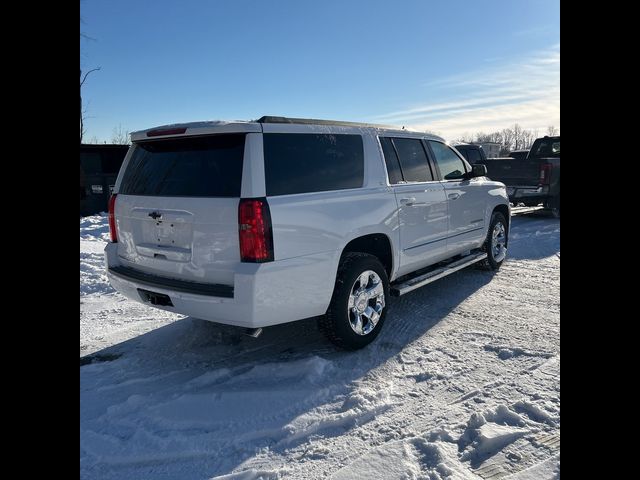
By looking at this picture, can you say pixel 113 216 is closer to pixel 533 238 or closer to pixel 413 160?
pixel 413 160

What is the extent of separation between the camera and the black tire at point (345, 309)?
3.77 meters

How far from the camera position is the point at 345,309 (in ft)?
12.5

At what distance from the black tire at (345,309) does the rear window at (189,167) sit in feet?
3.86

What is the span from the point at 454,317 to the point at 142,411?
3.15m

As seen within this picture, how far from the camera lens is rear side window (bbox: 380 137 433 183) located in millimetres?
4657

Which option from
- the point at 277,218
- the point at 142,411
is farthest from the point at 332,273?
the point at 142,411

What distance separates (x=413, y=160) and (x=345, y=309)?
200 cm

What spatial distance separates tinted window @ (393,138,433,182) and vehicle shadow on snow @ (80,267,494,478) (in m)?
1.52

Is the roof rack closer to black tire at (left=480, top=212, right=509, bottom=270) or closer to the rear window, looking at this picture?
→ the rear window

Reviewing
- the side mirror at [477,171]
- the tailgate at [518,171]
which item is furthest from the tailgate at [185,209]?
the tailgate at [518,171]

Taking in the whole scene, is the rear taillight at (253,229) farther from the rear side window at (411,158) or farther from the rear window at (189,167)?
the rear side window at (411,158)

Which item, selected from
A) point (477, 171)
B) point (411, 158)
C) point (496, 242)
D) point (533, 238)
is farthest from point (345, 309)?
point (533, 238)

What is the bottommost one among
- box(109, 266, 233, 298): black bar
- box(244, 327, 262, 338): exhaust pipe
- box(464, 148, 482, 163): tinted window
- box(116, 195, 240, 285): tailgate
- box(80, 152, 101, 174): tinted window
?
box(244, 327, 262, 338): exhaust pipe

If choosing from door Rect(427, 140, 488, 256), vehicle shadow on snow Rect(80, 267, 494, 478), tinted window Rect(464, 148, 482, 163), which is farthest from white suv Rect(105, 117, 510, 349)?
tinted window Rect(464, 148, 482, 163)
